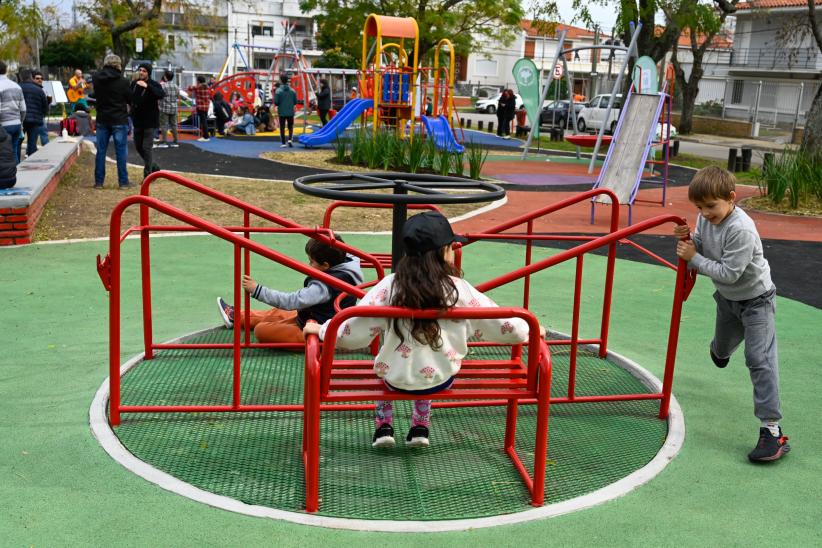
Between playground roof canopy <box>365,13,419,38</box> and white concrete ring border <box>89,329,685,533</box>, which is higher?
playground roof canopy <box>365,13,419,38</box>

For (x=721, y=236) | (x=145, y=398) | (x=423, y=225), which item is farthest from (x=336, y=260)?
(x=721, y=236)

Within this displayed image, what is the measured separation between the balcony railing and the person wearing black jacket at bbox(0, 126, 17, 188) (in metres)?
42.2

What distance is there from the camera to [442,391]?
3.43m

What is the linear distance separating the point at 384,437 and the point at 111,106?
9.63 meters

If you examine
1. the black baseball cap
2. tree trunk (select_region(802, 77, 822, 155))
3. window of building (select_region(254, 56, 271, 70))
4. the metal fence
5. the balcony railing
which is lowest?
the black baseball cap

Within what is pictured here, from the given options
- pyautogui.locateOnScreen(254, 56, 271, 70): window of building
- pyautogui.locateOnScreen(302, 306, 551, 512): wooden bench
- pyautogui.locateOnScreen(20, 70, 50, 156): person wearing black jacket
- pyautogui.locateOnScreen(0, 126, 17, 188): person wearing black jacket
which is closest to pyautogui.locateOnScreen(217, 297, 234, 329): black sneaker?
pyautogui.locateOnScreen(302, 306, 551, 512): wooden bench

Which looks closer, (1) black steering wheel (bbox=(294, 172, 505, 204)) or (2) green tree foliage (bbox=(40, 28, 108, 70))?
(1) black steering wheel (bbox=(294, 172, 505, 204))

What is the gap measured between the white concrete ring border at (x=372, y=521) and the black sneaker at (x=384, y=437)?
715 millimetres

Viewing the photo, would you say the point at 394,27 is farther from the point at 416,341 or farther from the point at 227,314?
the point at 416,341

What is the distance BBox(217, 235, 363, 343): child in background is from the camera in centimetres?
438

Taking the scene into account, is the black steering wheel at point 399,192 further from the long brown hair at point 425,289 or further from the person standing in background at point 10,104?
the person standing in background at point 10,104

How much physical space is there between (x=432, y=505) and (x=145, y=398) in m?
1.85

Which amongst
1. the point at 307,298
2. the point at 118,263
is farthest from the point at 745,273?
the point at 118,263

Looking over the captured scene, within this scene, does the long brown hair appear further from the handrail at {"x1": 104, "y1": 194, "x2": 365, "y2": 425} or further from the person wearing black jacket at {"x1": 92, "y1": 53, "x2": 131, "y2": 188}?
the person wearing black jacket at {"x1": 92, "y1": 53, "x2": 131, "y2": 188}
